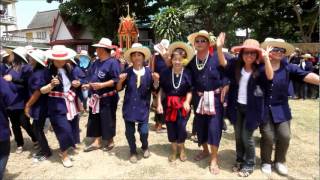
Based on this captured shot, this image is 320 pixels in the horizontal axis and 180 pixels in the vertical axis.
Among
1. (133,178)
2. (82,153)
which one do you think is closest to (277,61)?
(133,178)

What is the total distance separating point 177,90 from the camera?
5418mm

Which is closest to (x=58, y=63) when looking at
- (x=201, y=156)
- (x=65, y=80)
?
(x=65, y=80)

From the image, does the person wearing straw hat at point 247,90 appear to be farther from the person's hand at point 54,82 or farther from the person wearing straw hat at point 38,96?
the person wearing straw hat at point 38,96

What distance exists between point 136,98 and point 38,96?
1.58 metres

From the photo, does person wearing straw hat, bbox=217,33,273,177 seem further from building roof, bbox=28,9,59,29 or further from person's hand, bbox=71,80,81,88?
building roof, bbox=28,9,59,29

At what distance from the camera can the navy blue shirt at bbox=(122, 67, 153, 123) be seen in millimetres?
5543

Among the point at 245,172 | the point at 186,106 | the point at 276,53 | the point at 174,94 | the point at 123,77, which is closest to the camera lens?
the point at 276,53

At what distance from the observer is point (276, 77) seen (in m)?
4.82

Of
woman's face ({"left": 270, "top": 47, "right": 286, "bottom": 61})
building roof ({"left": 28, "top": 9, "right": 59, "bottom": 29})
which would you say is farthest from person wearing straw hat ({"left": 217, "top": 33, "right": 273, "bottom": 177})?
building roof ({"left": 28, "top": 9, "right": 59, "bottom": 29})

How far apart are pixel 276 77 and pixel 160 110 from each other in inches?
72.0

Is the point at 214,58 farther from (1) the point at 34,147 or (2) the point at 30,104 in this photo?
(1) the point at 34,147

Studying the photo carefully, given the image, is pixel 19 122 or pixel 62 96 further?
pixel 19 122

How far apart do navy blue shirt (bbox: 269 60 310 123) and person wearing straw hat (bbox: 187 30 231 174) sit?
73 cm

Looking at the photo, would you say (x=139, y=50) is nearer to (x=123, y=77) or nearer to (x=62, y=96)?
(x=123, y=77)
